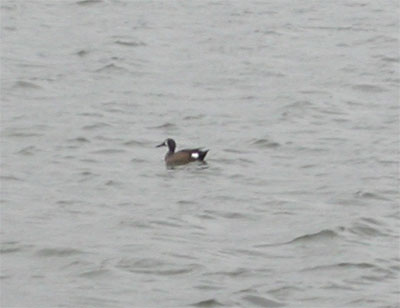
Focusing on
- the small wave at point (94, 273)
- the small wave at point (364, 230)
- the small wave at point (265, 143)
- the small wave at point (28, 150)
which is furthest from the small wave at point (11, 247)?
the small wave at point (265, 143)

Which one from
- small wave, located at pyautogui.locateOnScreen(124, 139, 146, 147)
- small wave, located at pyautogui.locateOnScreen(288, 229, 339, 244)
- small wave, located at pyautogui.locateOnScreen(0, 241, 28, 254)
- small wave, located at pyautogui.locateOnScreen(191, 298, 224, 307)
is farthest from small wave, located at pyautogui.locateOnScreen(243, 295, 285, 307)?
small wave, located at pyautogui.locateOnScreen(124, 139, 146, 147)

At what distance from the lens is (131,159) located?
16.5 m

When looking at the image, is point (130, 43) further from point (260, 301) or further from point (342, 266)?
point (260, 301)

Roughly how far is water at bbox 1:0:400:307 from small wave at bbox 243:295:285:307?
0.06ft

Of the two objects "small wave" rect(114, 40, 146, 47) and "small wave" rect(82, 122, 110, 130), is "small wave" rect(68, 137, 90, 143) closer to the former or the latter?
"small wave" rect(82, 122, 110, 130)

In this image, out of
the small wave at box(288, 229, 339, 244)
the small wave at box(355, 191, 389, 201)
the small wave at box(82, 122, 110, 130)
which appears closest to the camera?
the small wave at box(288, 229, 339, 244)

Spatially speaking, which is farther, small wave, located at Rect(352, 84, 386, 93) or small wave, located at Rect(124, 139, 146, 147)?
small wave, located at Rect(352, 84, 386, 93)

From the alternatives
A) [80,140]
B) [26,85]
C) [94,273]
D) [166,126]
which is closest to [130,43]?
[26,85]

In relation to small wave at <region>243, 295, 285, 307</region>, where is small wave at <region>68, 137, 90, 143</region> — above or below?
below

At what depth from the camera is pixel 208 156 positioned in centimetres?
1664

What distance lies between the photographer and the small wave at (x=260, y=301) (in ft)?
38.6

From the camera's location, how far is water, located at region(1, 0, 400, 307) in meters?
12.4

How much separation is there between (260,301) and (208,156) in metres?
4.96

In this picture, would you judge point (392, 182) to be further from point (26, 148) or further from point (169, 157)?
point (26, 148)
